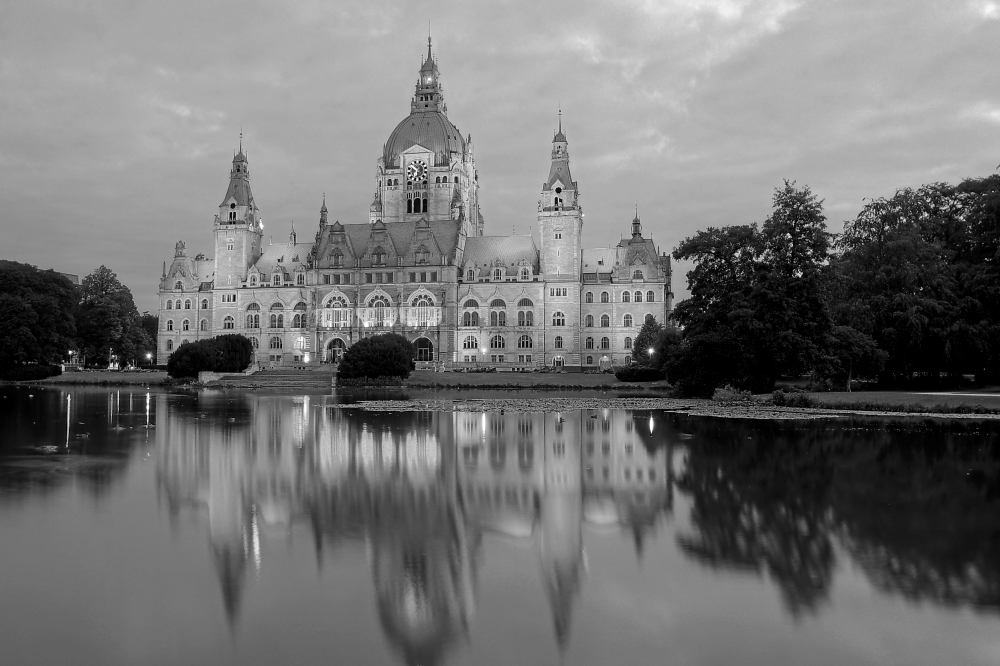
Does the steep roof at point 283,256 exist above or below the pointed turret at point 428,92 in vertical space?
below

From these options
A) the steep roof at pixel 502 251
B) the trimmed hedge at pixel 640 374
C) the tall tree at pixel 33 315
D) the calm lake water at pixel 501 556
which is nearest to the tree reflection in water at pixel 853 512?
the calm lake water at pixel 501 556

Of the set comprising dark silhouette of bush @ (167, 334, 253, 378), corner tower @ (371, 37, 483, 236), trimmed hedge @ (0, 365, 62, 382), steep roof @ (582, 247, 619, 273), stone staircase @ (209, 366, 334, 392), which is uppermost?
corner tower @ (371, 37, 483, 236)

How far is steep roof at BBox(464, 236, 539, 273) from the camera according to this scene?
10106 centimetres

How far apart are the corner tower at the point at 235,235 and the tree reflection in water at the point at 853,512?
92409 mm

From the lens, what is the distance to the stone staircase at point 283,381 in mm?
71688

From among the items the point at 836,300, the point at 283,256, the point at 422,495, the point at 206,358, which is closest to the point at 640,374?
the point at 836,300

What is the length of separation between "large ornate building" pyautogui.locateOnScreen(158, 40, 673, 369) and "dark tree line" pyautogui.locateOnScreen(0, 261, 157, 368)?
9.52 m

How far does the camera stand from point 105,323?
308 feet

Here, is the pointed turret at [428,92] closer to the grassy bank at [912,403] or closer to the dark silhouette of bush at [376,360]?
the dark silhouette of bush at [376,360]

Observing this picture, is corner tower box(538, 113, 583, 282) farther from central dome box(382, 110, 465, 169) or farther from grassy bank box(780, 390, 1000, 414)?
grassy bank box(780, 390, 1000, 414)

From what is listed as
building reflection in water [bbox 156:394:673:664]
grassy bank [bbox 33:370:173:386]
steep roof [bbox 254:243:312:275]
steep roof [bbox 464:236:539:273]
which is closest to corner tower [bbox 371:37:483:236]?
steep roof [bbox 464:236:539:273]

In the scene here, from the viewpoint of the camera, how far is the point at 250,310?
10481 cm

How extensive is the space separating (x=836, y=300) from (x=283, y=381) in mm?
46735

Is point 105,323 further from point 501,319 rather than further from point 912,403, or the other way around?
point 912,403
